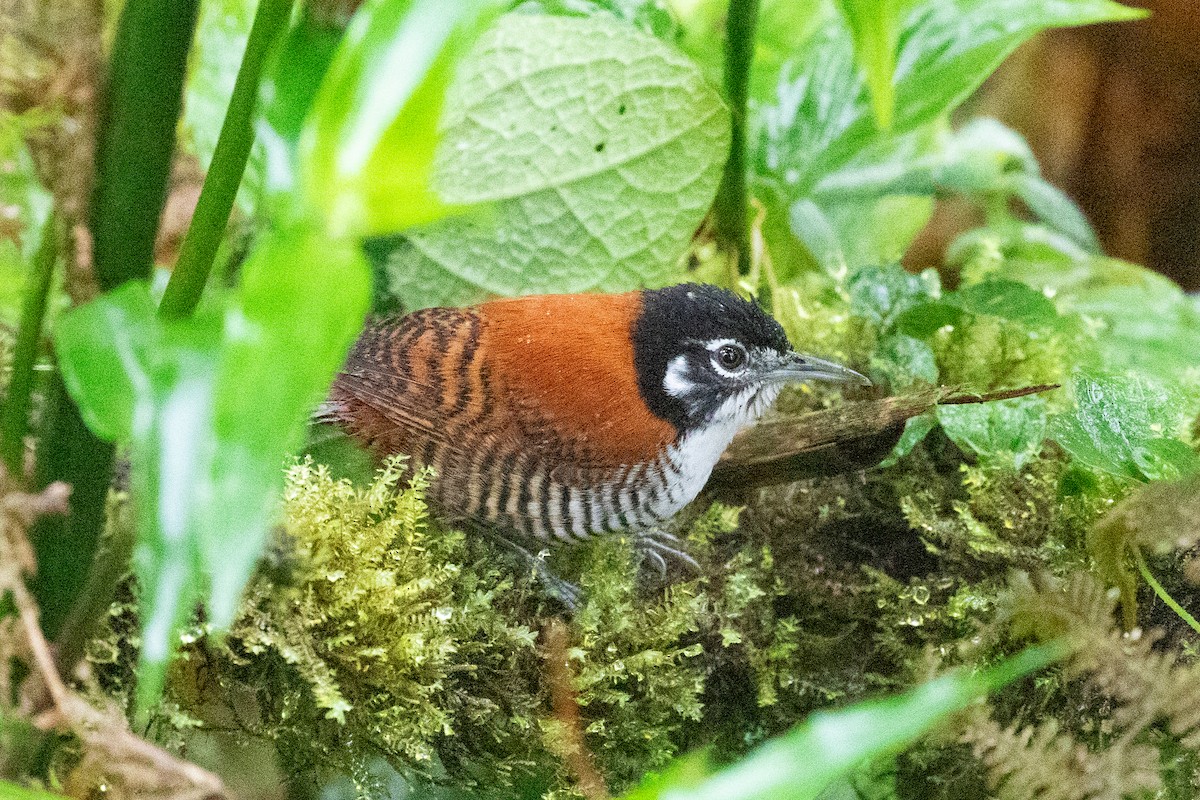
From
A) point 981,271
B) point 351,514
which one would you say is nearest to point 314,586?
point 351,514

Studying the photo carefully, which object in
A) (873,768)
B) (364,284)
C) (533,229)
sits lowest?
(873,768)

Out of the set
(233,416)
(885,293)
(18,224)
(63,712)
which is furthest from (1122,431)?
(18,224)

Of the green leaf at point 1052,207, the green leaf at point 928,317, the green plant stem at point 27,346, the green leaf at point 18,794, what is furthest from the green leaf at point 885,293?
the green leaf at point 18,794

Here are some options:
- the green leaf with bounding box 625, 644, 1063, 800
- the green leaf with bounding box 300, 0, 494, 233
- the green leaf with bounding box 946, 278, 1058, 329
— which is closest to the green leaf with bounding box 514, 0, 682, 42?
the green leaf with bounding box 946, 278, 1058, 329

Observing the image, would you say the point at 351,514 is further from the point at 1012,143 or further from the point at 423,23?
the point at 1012,143

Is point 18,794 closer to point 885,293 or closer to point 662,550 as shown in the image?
point 662,550

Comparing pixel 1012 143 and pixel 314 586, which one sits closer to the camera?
pixel 314 586

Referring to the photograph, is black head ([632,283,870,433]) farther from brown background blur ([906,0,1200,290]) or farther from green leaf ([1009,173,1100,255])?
brown background blur ([906,0,1200,290])

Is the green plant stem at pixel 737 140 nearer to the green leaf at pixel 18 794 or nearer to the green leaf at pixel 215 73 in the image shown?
the green leaf at pixel 215 73
